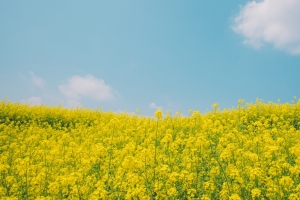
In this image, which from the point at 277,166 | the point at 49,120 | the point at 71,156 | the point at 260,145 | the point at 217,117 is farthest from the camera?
the point at 49,120

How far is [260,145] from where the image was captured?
7594 millimetres

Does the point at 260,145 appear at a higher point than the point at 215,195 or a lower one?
higher

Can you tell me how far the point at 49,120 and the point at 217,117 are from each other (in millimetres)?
9445

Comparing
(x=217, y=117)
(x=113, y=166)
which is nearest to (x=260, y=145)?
(x=113, y=166)

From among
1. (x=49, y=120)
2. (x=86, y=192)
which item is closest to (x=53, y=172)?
(x=86, y=192)

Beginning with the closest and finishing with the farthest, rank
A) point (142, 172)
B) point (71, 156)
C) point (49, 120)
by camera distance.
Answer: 1. point (142, 172)
2. point (71, 156)
3. point (49, 120)

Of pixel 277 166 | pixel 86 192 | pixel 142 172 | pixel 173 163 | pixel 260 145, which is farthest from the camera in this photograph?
pixel 260 145

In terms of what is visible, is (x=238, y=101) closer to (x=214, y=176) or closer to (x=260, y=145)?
(x=260, y=145)

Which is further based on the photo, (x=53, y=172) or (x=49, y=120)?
(x=49, y=120)

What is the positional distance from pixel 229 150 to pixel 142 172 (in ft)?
5.35

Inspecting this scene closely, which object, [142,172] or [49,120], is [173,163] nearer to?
[142,172]

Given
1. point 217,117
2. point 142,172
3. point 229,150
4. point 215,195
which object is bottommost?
point 215,195

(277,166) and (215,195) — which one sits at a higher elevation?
(277,166)

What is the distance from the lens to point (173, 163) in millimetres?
6637
